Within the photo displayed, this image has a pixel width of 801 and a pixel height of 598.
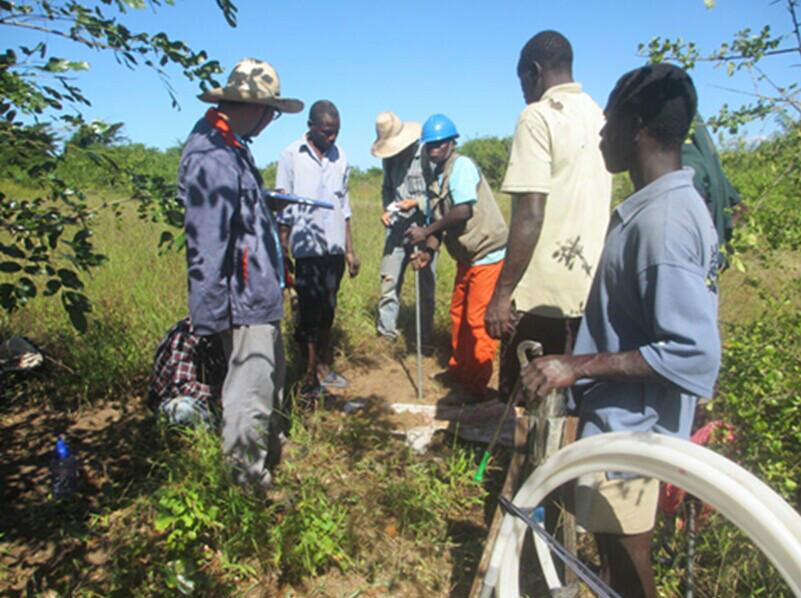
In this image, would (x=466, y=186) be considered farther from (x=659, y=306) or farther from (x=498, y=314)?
(x=659, y=306)

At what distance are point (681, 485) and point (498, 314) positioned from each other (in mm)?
1312

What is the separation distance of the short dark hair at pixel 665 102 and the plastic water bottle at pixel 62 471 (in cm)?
302

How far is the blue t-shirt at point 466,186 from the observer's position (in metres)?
3.72

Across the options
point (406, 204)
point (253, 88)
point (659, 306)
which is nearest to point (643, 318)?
point (659, 306)

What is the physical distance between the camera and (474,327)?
12.3ft

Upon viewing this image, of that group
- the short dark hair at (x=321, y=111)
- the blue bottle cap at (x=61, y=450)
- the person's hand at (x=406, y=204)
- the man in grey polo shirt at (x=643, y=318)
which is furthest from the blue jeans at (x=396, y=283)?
the man in grey polo shirt at (x=643, y=318)

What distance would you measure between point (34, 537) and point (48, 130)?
77.4 inches

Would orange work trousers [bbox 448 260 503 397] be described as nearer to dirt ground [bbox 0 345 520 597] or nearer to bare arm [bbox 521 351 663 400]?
dirt ground [bbox 0 345 520 597]

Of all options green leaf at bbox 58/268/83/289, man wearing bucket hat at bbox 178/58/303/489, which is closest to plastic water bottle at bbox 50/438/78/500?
man wearing bucket hat at bbox 178/58/303/489

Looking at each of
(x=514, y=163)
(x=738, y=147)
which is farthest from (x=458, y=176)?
(x=738, y=147)

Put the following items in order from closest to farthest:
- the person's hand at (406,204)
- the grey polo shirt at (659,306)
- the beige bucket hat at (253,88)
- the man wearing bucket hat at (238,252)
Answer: the grey polo shirt at (659,306) → the man wearing bucket hat at (238,252) → the beige bucket hat at (253,88) → the person's hand at (406,204)

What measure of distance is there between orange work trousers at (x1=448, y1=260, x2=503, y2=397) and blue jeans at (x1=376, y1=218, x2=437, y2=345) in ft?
2.59

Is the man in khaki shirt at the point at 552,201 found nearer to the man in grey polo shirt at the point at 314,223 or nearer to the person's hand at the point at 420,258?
the person's hand at the point at 420,258

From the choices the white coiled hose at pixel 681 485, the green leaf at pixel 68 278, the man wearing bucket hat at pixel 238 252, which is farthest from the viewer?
the man wearing bucket hat at pixel 238 252
